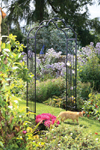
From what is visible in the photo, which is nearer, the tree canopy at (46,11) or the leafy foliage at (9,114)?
the leafy foliage at (9,114)

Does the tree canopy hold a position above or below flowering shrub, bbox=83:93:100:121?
above

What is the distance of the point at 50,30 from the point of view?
1112cm

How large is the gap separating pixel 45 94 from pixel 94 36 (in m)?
8.16

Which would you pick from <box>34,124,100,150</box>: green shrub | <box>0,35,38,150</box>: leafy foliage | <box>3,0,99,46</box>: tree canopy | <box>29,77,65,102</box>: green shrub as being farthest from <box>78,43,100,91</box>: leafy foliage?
<box>3,0,99,46</box>: tree canopy

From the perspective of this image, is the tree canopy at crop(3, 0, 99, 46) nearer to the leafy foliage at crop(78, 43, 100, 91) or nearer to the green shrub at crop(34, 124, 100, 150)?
the leafy foliage at crop(78, 43, 100, 91)

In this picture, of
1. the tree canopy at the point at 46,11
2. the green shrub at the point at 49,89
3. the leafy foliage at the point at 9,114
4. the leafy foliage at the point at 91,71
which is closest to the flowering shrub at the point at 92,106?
the leafy foliage at the point at 91,71

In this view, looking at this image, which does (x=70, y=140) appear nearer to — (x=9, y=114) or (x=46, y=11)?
(x=9, y=114)

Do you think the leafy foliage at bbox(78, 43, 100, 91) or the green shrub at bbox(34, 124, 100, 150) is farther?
the leafy foliage at bbox(78, 43, 100, 91)

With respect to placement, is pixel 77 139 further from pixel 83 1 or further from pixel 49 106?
pixel 83 1

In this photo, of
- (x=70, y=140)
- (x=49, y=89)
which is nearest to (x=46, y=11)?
(x=49, y=89)

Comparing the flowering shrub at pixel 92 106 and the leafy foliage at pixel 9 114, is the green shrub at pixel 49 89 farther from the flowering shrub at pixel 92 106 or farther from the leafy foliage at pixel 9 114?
the leafy foliage at pixel 9 114

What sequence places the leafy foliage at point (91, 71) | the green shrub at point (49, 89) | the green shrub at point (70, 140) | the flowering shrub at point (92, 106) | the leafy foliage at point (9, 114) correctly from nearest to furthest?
1. the leafy foliage at point (9, 114)
2. the green shrub at point (70, 140)
3. the flowering shrub at point (92, 106)
4. the leafy foliage at point (91, 71)
5. the green shrub at point (49, 89)

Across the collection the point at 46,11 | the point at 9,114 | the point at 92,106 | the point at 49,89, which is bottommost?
the point at 92,106

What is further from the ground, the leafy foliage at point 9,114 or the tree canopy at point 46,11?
the tree canopy at point 46,11
